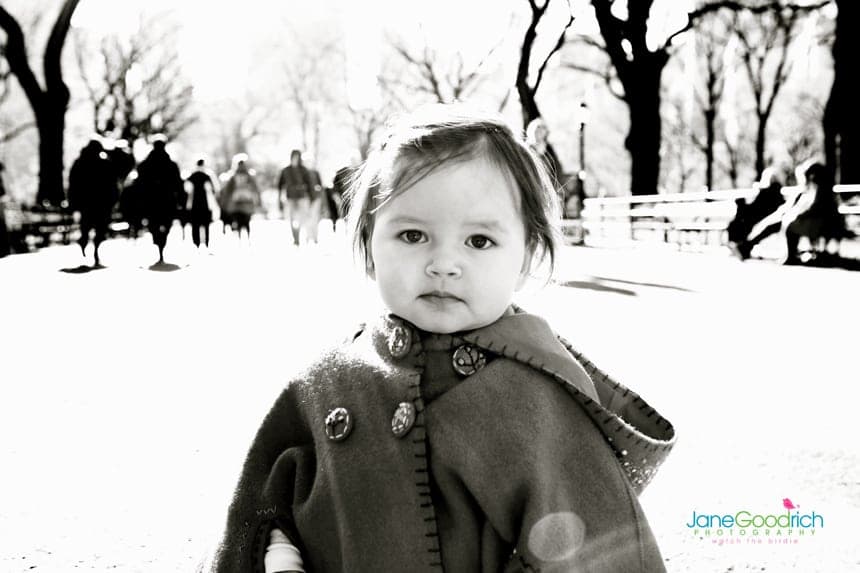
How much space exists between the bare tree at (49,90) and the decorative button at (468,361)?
2453 cm

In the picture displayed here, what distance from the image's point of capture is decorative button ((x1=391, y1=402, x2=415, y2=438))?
1.66 meters

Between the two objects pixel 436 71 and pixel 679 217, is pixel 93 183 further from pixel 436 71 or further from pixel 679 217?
pixel 436 71

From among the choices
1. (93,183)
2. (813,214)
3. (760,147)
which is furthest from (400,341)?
(760,147)

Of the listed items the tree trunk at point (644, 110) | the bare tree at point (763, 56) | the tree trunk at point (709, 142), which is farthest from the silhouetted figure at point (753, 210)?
the tree trunk at point (709, 142)

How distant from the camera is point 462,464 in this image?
1.63m

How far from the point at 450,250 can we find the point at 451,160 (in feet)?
0.56

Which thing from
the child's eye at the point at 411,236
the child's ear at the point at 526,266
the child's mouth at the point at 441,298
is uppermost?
the child's eye at the point at 411,236

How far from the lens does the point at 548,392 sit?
168cm

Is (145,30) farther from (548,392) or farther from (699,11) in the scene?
(548,392)

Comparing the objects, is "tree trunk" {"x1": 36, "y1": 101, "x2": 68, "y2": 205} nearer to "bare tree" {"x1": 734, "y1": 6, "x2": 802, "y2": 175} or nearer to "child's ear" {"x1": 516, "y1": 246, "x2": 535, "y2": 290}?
"bare tree" {"x1": 734, "y1": 6, "x2": 802, "y2": 175}

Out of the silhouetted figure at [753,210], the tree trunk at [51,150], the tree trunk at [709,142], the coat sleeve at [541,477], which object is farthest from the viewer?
the tree trunk at [709,142]

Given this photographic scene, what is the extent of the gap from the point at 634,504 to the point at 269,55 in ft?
153

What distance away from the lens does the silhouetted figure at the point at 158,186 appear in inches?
578

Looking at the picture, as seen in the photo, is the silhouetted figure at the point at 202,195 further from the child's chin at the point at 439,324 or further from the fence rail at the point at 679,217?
the child's chin at the point at 439,324
